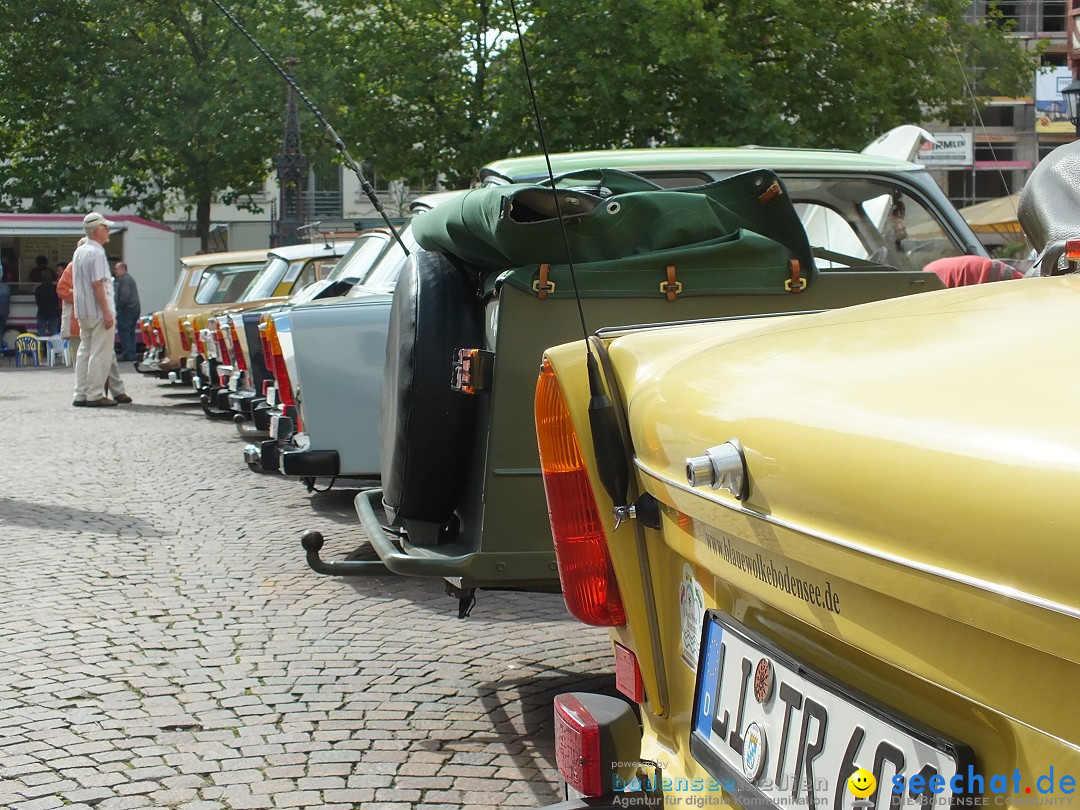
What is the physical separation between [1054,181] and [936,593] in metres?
2.66

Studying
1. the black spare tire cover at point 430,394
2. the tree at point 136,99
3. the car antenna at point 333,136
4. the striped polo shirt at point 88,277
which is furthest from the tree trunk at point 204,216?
the black spare tire cover at point 430,394

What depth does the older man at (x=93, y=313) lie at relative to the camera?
15164 mm

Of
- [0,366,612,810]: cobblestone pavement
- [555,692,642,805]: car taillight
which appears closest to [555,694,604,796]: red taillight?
[555,692,642,805]: car taillight

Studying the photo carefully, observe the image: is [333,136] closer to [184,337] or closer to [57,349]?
[184,337]

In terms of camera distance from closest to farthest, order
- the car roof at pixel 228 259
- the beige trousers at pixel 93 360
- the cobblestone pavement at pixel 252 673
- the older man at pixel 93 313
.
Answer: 1. the cobblestone pavement at pixel 252 673
2. the older man at pixel 93 313
3. the beige trousers at pixel 93 360
4. the car roof at pixel 228 259

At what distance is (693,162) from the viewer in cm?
666

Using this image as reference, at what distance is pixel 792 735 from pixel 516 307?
89.0 inches

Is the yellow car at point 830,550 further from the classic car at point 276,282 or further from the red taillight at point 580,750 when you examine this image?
the classic car at point 276,282

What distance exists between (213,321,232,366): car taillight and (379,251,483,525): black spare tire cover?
8333mm

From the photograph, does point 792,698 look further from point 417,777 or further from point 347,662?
point 347,662

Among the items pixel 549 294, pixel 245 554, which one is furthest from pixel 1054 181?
pixel 245 554

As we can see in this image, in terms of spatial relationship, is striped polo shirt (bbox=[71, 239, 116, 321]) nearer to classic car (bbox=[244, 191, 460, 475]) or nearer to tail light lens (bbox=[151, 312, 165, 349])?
tail light lens (bbox=[151, 312, 165, 349])

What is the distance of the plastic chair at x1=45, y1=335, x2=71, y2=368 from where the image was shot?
90.1 feet

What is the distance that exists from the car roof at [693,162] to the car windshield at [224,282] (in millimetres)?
11772
